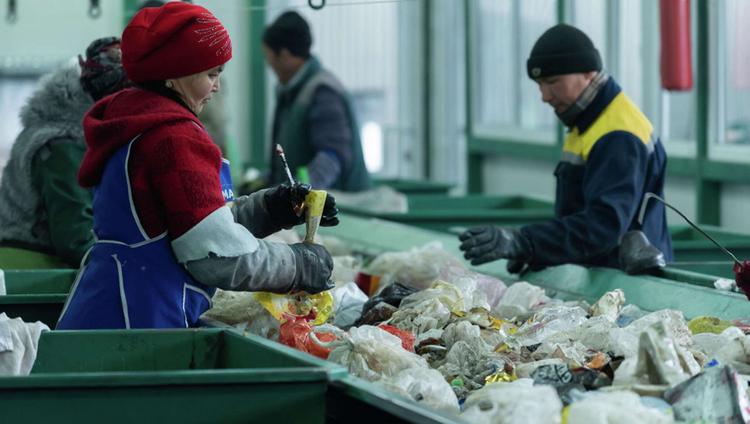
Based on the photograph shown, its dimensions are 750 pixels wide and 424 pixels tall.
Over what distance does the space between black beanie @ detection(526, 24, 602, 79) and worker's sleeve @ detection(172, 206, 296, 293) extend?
5.78 feet

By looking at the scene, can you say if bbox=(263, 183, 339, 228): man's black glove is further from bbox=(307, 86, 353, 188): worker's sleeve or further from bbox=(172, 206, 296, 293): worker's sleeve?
bbox=(307, 86, 353, 188): worker's sleeve

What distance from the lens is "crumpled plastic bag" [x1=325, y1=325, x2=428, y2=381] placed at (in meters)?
3.40

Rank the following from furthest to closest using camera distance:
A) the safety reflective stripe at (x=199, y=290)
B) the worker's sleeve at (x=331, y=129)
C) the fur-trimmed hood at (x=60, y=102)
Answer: the worker's sleeve at (x=331, y=129), the fur-trimmed hood at (x=60, y=102), the safety reflective stripe at (x=199, y=290)

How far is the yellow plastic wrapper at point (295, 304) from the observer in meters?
3.88

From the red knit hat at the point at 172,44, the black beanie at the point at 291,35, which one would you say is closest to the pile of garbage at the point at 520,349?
the red knit hat at the point at 172,44

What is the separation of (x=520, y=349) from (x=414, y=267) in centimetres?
162

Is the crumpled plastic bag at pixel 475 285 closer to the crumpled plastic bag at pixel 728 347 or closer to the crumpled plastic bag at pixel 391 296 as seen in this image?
the crumpled plastic bag at pixel 391 296

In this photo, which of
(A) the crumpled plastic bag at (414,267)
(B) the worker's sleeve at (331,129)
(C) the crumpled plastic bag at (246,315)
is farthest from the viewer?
(B) the worker's sleeve at (331,129)

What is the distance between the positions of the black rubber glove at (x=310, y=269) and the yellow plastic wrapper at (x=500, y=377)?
0.53 meters

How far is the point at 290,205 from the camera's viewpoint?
3877 mm

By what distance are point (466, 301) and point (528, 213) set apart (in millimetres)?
3112

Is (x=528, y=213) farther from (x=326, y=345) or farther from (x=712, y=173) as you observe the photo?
(x=326, y=345)

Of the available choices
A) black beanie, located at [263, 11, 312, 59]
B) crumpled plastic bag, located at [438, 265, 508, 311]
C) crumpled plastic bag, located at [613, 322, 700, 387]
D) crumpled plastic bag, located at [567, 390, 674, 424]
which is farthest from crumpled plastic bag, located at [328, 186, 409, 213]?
crumpled plastic bag, located at [567, 390, 674, 424]

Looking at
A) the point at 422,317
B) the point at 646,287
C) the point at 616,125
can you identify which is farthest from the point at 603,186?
the point at 422,317
